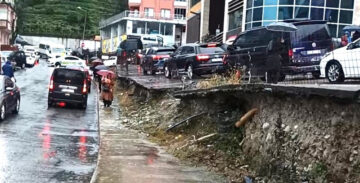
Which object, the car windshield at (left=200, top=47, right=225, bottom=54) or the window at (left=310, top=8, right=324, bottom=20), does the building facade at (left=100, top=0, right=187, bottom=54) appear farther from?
the car windshield at (left=200, top=47, right=225, bottom=54)

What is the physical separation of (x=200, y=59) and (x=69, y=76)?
6195 mm

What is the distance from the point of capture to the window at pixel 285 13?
3675 cm

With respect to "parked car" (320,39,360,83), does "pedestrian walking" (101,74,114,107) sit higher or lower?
lower

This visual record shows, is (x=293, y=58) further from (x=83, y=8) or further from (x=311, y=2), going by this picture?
(x=83, y=8)

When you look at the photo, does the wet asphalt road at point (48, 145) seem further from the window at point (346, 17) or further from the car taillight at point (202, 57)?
the window at point (346, 17)

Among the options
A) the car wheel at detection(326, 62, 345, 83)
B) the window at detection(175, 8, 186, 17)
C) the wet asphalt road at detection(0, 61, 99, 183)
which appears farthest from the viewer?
the window at detection(175, 8, 186, 17)

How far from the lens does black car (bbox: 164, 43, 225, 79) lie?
22.4 metres

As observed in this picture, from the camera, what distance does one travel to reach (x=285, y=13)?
36.8 metres

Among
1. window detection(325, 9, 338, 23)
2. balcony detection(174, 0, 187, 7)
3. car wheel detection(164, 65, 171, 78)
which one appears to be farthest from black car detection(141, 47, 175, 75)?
balcony detection(174, 0, 187, 7)

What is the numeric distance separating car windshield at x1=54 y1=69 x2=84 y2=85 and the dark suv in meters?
9.26

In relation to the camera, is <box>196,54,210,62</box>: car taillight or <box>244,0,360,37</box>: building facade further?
<box>244,0,360,37</box>: building facade

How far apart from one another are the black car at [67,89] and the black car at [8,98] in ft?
12.2

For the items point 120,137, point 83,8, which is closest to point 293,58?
point 120,137

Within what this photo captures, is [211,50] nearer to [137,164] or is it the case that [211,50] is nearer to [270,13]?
[137,164]
